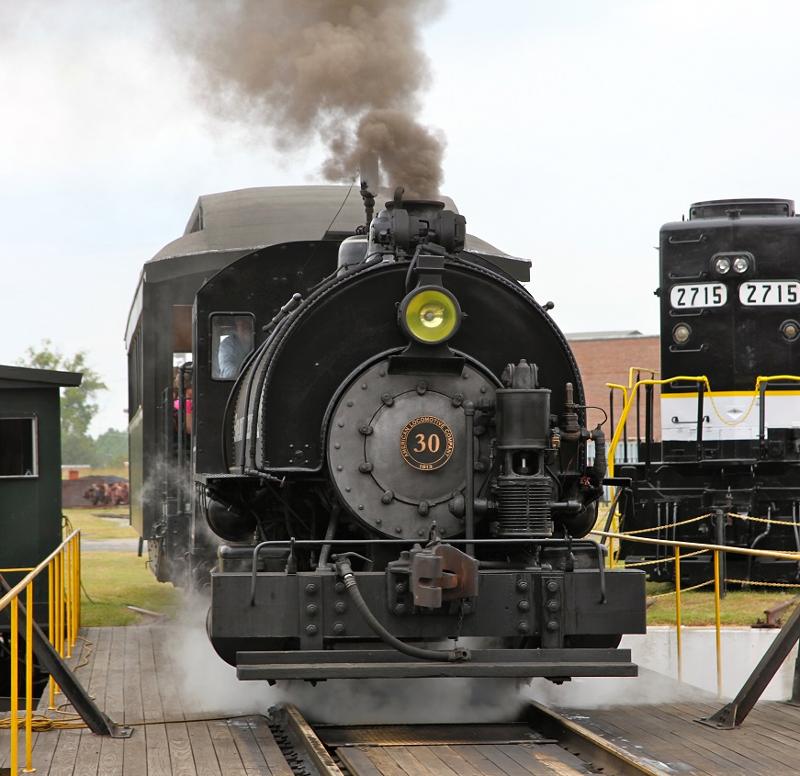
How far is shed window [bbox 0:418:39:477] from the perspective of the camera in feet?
45.7

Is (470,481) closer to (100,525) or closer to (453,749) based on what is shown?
(453,749)

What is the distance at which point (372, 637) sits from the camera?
6953 millimetres

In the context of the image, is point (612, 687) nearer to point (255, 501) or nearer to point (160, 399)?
point (255, 501)

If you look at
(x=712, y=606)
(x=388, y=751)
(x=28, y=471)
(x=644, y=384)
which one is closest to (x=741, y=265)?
(x=644, y=384)

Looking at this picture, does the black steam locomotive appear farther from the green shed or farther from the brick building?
the brick building

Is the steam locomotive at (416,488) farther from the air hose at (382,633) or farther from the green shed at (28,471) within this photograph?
the green shed at (28,471)

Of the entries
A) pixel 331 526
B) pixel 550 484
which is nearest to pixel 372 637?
pixel 331 526

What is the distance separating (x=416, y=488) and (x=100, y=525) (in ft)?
101

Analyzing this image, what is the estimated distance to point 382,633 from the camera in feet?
22.0

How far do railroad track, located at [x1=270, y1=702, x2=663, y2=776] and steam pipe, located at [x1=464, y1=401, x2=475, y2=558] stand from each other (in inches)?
41.7

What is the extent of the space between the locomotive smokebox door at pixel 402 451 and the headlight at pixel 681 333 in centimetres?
792

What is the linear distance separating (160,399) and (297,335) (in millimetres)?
6314

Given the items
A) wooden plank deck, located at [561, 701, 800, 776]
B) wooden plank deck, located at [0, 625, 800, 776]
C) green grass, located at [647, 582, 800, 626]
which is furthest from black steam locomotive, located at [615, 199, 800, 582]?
wooden plank deck, located at [0, 625, 800, 776]

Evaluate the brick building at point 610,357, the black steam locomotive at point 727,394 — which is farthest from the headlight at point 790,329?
the brick building at point 610,357
